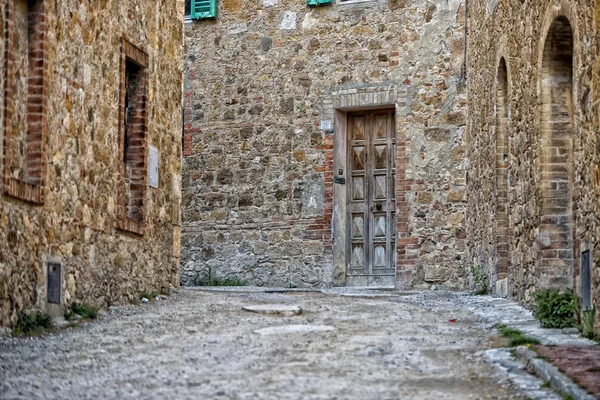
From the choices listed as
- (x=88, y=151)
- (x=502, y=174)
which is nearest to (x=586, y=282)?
(x=502, y=174)

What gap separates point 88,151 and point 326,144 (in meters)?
6.47

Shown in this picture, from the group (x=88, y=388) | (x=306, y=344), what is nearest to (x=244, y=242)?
(x=306, y=344)

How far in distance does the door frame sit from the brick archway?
20.6 ft

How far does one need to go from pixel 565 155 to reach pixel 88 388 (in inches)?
206

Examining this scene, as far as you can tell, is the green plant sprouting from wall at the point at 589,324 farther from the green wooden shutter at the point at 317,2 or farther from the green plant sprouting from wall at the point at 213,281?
the green wooden shutter at the point at 317,2

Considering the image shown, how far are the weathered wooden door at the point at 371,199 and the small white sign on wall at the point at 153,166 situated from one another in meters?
4.87

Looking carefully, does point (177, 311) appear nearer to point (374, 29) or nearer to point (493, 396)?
point (493, 396)

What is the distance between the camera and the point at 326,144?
1666cm

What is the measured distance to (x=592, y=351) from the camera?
7469 millimetres

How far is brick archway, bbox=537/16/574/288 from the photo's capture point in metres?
9.88

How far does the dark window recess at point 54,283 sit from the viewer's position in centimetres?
967

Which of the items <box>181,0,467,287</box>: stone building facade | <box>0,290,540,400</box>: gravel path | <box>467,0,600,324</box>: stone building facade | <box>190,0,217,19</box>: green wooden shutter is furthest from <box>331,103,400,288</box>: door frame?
<box>0,290,540,400</box>: gravel path

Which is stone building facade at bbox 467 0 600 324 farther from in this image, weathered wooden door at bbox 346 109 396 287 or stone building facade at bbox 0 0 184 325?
stone building facade at bbox 0 0 184 325

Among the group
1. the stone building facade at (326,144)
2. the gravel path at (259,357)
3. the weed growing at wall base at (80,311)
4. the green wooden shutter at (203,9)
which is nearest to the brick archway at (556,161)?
the gravel path at (259,357)
